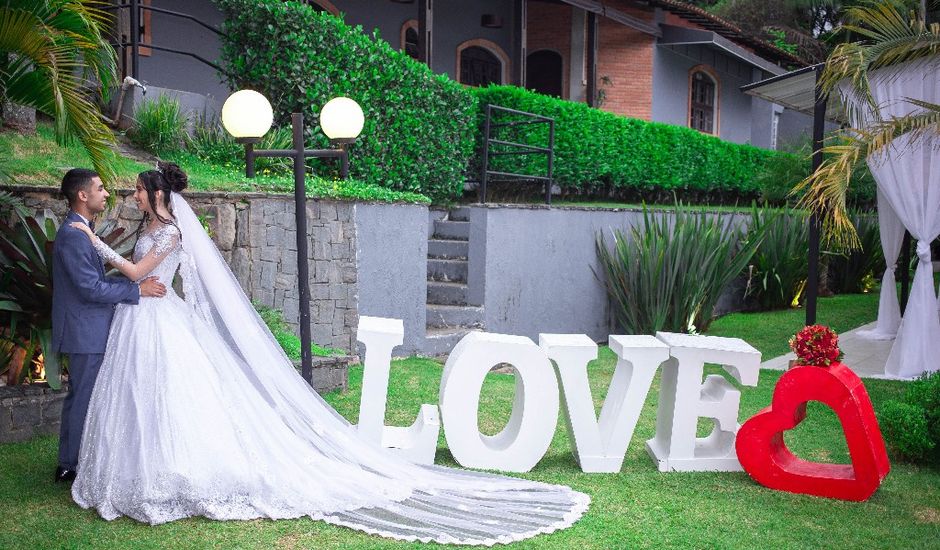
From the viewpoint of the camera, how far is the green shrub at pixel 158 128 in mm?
9773

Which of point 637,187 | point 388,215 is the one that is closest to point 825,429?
point 388,215

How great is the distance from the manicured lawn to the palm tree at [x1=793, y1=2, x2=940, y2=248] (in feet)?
6.96

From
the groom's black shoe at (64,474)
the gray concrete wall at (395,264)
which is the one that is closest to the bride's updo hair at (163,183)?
the groom's black shoe at (64,474)

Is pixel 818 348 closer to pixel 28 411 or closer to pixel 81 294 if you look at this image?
pixel 81 294

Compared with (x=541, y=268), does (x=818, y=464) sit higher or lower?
lower

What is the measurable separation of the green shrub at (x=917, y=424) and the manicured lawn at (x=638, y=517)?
14 cm

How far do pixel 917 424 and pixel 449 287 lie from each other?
6.10m

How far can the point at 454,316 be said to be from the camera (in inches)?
443

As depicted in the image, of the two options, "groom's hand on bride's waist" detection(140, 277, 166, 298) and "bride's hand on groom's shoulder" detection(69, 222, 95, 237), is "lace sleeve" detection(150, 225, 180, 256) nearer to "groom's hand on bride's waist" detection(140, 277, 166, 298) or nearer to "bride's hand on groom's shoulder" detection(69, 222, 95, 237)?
"groom's hand on bride's waist" detection(140, 277, 166, 298)

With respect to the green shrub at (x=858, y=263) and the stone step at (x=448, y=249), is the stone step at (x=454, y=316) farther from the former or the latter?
the green shrub at (x=858, y=263)

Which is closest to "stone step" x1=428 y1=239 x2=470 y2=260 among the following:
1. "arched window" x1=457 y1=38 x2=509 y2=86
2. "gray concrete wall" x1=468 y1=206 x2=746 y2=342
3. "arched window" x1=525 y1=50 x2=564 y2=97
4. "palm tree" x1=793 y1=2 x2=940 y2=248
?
"gray concrete wall" x1=468 y1=206 x2=746 y2=342

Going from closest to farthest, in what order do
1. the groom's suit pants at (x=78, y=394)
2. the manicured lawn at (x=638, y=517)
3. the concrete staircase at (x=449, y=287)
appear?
the manicured lawn at (x=638, y=517), the groom's suit pants at (x=78, y=394), the concrete staircase at (x=449, y=287)

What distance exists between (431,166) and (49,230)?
224 inches

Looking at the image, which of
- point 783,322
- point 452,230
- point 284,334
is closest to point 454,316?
point 452,230
